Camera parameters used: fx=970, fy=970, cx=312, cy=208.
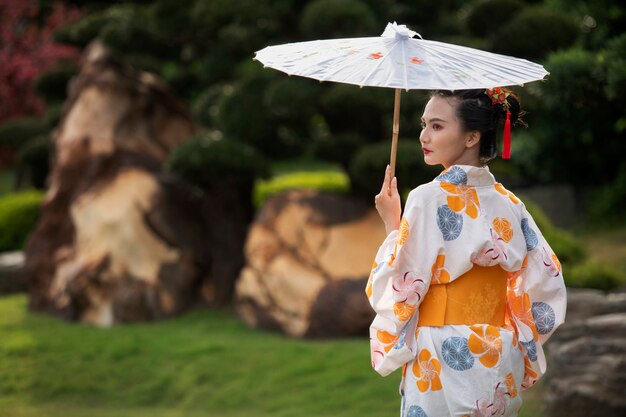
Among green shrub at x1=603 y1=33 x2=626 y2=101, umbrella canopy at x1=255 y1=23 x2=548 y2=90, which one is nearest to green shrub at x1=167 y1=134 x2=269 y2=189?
green shrub at x1=603 y1=33 x2=626 y2=101

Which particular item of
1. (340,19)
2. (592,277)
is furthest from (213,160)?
(592,277)

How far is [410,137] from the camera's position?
7.65m

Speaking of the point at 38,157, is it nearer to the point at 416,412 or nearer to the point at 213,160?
the point at 213,160

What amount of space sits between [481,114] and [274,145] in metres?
6.27

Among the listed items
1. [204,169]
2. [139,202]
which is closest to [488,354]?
[204,169]

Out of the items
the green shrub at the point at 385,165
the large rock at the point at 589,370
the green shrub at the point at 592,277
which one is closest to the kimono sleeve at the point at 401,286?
the large rock at the point at 589,370

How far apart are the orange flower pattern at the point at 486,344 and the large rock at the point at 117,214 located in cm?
543

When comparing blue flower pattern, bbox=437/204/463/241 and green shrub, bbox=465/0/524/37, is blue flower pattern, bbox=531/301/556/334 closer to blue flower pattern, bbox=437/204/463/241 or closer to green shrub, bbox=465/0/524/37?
blue flower pattern, bbox=437/204/463/241

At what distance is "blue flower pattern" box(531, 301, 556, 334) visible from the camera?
132 inches

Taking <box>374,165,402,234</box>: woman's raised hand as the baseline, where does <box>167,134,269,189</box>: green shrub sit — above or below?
above

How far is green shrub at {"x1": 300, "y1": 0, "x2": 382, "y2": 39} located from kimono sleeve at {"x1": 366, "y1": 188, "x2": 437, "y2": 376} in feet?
14.5

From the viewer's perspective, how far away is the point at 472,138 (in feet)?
10.7

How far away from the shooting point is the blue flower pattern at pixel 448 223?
10.3ft

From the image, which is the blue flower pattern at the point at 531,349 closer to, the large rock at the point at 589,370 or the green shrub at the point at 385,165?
the large rock at the point at 589,370
